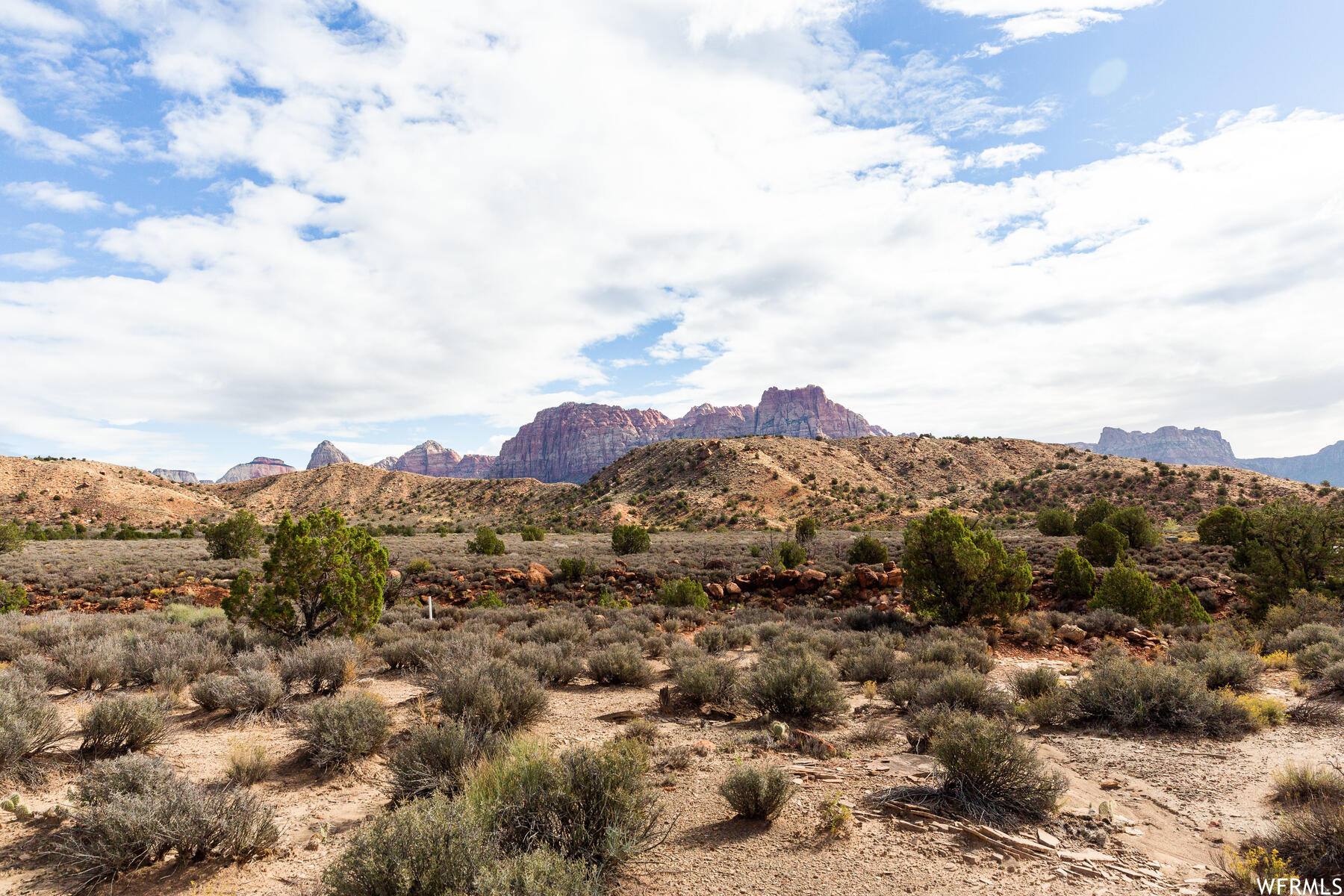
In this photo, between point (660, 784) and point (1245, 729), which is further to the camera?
point (1245, 729)

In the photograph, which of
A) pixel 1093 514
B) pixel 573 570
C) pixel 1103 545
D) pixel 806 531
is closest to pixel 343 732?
pixel 573 570

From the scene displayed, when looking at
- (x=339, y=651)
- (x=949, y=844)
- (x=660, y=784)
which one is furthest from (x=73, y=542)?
(x=949, y=844)

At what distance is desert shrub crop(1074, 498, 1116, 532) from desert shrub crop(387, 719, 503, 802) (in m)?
32.4

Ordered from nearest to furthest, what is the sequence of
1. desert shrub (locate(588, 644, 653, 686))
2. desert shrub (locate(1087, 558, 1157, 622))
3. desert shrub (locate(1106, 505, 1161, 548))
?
desert shrub (locate(588, 644, 653, 686)) < desert shrub (locate(1087, 558, 1157, 622)) < desert shrub (locate(1106, 505, 1161, 548))

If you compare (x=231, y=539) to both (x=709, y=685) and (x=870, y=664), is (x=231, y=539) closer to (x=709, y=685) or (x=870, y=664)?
(x=709, y=685)

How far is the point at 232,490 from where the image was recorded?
86688 millimetres

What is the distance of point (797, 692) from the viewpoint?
7680mm

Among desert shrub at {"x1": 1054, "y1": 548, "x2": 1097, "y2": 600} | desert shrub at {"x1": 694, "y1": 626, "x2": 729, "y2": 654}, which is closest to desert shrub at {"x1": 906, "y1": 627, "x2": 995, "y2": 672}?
desert shrub at {"x1": 694, "y1": 626, "x2": 729, "y2": 654}

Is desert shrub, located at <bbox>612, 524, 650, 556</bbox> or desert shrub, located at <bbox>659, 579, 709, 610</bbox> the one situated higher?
desert shrub, located at <bbox>612, 524, 650, 556</bbox>

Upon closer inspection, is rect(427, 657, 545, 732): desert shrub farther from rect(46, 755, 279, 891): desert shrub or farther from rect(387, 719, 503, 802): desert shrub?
rect(46, 755, 279, 891): desert shrub

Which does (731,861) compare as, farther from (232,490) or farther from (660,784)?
(232,490)

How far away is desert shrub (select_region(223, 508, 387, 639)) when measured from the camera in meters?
10.2

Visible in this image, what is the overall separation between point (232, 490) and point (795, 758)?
104772 mm

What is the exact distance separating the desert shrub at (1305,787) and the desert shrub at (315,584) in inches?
487
